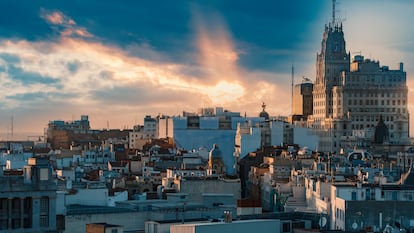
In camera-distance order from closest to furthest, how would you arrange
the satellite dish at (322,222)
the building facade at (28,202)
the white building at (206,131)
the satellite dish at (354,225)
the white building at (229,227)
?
the building facade at (28,202) < the white building at (229,227) < the satellite dish at (354,225) < the satellite dish at (322,222) < the white building at (206,131)

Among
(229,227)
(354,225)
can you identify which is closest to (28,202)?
(229,227)

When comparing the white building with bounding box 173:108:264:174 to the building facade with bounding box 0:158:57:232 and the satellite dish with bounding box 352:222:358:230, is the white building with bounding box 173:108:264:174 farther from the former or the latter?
the building facade with bounding box 0:158:57:232

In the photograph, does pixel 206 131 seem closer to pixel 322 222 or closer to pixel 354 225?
pixel 322 222

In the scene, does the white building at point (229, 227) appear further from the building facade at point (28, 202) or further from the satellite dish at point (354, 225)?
the satellite dish at point (354, 225)

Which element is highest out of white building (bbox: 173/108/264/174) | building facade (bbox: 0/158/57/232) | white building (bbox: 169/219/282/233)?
white building (bbox: 173/108/264/174)

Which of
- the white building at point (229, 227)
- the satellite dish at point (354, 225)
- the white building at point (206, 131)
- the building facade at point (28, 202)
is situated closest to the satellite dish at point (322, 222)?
the satellite dish at point (354, 225)

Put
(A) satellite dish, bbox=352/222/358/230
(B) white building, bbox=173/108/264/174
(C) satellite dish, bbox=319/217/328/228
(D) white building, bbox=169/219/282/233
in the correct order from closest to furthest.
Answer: (D) white building, bbox=169/219/282/233, (A) satellite dish, bbox=352/222/358/230, (C) satellite dish, bbox=319/217/328/228, (B) white building, bbox=173/108/264/174

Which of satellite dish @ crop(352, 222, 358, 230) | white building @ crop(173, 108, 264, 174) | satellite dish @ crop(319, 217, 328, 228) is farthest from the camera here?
white building @ crop(173, 108, 264, 174)

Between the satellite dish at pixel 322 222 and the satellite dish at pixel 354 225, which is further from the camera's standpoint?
the satellite dish at pixel 322 222

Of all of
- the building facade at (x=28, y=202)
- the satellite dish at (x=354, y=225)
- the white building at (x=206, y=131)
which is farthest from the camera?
the white building at (x=206, y=131)

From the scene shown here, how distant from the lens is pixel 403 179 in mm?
90000

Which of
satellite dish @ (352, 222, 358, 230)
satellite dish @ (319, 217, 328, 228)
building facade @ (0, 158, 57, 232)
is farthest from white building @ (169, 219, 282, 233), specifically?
satellite dish @ (319, 217, 328, 228)

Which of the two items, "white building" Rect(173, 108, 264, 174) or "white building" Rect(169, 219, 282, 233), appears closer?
"white building" Rect(169, 219, 282, 233)

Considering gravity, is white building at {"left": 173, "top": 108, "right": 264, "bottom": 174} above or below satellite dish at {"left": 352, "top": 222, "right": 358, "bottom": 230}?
above
